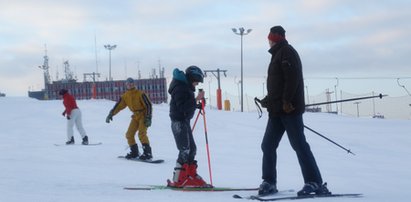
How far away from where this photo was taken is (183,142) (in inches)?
309

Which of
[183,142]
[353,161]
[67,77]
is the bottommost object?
[353,161]

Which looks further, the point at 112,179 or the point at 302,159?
the point at 112,179

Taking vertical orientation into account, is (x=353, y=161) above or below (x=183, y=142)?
below

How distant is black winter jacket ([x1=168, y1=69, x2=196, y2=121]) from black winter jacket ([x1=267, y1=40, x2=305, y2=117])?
140cm

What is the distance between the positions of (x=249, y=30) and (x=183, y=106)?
36436 millimetres

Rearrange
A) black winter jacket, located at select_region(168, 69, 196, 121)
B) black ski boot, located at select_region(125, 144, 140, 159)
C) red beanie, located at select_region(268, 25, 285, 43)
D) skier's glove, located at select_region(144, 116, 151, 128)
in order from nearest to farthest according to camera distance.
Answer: red beanie, located at select_region(268, 25, 285, 43) → black winter jacket, located at select_region(168, 69, 196, 121) → skier's glove, located at select_region(144, 116, 151, 128) → black ski boot, located at select_region(125, 144, 140, 159)

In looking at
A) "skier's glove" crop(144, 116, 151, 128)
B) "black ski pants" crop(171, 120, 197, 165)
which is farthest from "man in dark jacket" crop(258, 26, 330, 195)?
"skier's glove" crop(144, 116, 151, 128)

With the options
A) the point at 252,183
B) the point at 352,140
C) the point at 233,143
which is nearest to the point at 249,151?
the point at 233,143

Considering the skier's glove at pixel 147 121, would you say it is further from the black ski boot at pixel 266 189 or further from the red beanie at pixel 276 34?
the red beanie at pixel 276 34

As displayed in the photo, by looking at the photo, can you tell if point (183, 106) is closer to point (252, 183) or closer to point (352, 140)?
point (252, 183)

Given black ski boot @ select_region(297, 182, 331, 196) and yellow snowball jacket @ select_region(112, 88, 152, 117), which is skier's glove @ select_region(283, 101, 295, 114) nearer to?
black ski boot @ select_region(297, 182, 331, 196)

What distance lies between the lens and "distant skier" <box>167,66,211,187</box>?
7652 millimetres

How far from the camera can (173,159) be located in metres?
12.7

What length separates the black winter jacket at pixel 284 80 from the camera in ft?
20.7
